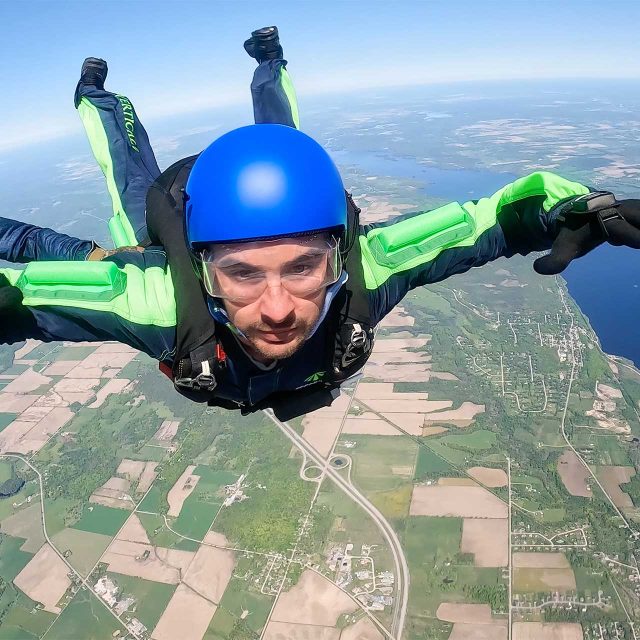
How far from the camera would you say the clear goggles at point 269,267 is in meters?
1.58

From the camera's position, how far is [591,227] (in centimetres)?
167

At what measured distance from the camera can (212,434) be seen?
887 inches

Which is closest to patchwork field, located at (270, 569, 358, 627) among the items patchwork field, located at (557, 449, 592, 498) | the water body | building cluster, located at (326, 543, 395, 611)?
building cluster, located at (326, 543, 395, 611)

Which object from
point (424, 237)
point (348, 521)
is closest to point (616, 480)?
point (348, 521)

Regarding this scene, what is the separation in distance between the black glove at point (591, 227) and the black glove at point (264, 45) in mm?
2879

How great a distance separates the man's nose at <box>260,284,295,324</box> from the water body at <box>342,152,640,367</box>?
29251mm

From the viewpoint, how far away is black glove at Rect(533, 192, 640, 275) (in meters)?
1.58

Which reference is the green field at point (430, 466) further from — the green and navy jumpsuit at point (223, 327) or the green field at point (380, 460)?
the green and navy jumpsuit at point (223, 327)

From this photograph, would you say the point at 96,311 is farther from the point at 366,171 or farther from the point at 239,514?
the point at 366,171

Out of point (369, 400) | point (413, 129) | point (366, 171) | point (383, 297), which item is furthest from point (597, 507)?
point (413, 129)

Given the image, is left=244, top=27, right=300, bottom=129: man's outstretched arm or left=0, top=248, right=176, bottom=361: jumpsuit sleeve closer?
left=0, top=248, right=176, bottom=361: jumpsuit sleeve

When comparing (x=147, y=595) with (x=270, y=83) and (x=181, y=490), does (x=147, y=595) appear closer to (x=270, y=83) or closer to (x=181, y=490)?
(x=181, y=490)

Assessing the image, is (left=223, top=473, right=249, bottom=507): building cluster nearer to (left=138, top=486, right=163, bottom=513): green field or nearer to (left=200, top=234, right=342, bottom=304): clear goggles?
(left=138, top=486, right=163, bottom=513): green field

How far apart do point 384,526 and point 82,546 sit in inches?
444
